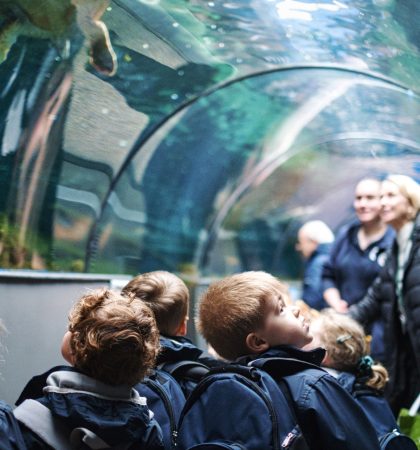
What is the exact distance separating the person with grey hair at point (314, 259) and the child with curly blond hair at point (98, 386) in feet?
15.9

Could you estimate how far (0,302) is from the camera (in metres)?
4.89

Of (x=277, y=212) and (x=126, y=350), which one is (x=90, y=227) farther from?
(x=277, y=212)

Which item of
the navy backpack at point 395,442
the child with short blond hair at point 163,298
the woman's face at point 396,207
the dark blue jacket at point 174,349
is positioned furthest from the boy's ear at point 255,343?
the woman's face at point 396,207

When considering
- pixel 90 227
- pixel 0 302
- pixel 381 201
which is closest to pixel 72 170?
pixel 90 227

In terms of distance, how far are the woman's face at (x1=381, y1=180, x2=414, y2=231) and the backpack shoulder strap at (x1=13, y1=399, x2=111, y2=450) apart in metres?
3.74

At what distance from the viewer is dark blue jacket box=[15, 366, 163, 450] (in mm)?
2984

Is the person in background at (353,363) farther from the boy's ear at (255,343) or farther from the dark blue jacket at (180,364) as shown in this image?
the boy's ear at (255,343)

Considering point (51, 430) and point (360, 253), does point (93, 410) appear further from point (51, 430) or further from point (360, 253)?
point (360, 253)

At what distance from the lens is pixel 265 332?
361 centimetres

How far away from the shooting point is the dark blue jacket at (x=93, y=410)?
9.79 ft

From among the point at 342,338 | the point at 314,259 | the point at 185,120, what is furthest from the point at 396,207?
the point at 314,259

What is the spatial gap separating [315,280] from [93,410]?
5.51 metres

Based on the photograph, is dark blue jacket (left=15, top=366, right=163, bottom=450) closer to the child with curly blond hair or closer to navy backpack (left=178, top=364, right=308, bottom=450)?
the child with curly blond hair

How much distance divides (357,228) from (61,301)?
3184mm
